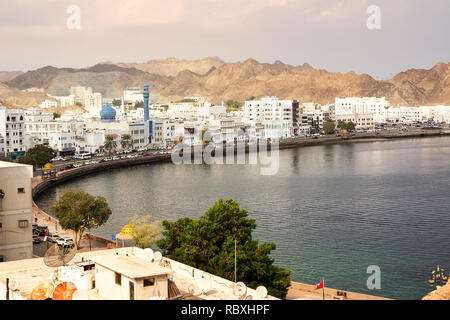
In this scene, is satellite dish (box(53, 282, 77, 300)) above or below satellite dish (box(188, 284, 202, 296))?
above

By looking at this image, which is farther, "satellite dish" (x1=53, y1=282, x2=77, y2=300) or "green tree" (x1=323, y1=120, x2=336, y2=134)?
"green tree" (x1=323, y1=120, x2=336, y2=134)

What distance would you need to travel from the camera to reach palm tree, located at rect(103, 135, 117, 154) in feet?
118

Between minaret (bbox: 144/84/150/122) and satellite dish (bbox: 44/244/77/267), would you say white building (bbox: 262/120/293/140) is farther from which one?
A: satellite dish (bbox: 44/244/77/267)

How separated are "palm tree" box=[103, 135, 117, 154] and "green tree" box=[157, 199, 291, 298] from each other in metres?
27.6

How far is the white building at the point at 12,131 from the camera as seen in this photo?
29.6m

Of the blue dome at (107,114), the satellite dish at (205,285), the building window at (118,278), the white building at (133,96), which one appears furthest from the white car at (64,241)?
the white building at (133,96)

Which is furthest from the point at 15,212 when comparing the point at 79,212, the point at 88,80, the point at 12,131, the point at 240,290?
the point at 88,80

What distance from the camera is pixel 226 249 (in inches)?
320

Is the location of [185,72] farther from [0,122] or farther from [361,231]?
[361,231]

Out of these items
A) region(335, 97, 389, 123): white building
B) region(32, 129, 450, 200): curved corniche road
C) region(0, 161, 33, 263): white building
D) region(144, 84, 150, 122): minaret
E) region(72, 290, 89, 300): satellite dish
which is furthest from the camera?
region(335, 97, 389, 123): white building

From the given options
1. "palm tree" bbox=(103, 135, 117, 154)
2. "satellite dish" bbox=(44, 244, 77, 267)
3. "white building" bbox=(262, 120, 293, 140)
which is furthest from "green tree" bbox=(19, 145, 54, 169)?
"white building" bbox=(262, 120, 293, 140)

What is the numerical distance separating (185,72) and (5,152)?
12854 centimetres

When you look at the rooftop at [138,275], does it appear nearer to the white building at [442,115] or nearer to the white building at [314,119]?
the white building at [314,119]
